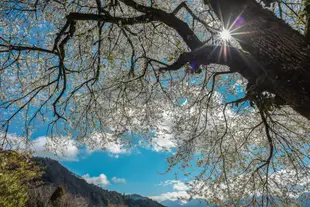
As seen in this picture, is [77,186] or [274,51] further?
[77,186]

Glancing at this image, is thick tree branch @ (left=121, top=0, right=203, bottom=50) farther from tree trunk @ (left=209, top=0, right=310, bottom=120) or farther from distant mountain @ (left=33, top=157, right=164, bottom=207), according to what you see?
distant mountain @ (left=33, top=157, right=164, bottom=207)

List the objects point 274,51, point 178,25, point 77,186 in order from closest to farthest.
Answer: point 274,51, point 178,25, point 77,186

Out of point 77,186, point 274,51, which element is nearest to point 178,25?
point 274,51

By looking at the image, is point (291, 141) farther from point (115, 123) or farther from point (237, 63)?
point (115, 123)

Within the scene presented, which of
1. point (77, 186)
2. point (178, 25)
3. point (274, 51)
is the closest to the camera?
point (274, 51)

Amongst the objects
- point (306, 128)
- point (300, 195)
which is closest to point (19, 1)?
point (306, 128)

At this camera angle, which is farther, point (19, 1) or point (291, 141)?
point (291, 141)

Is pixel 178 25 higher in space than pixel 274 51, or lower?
higher

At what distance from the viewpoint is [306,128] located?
18.9 feet

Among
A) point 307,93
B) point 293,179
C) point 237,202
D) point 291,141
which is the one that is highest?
point 291,141

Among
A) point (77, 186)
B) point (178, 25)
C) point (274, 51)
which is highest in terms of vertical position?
point (77, 186)

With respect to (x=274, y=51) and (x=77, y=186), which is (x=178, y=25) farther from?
(x=77, y=186)

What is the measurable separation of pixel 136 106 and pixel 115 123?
0.91 metres

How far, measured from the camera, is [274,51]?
2750 mm
